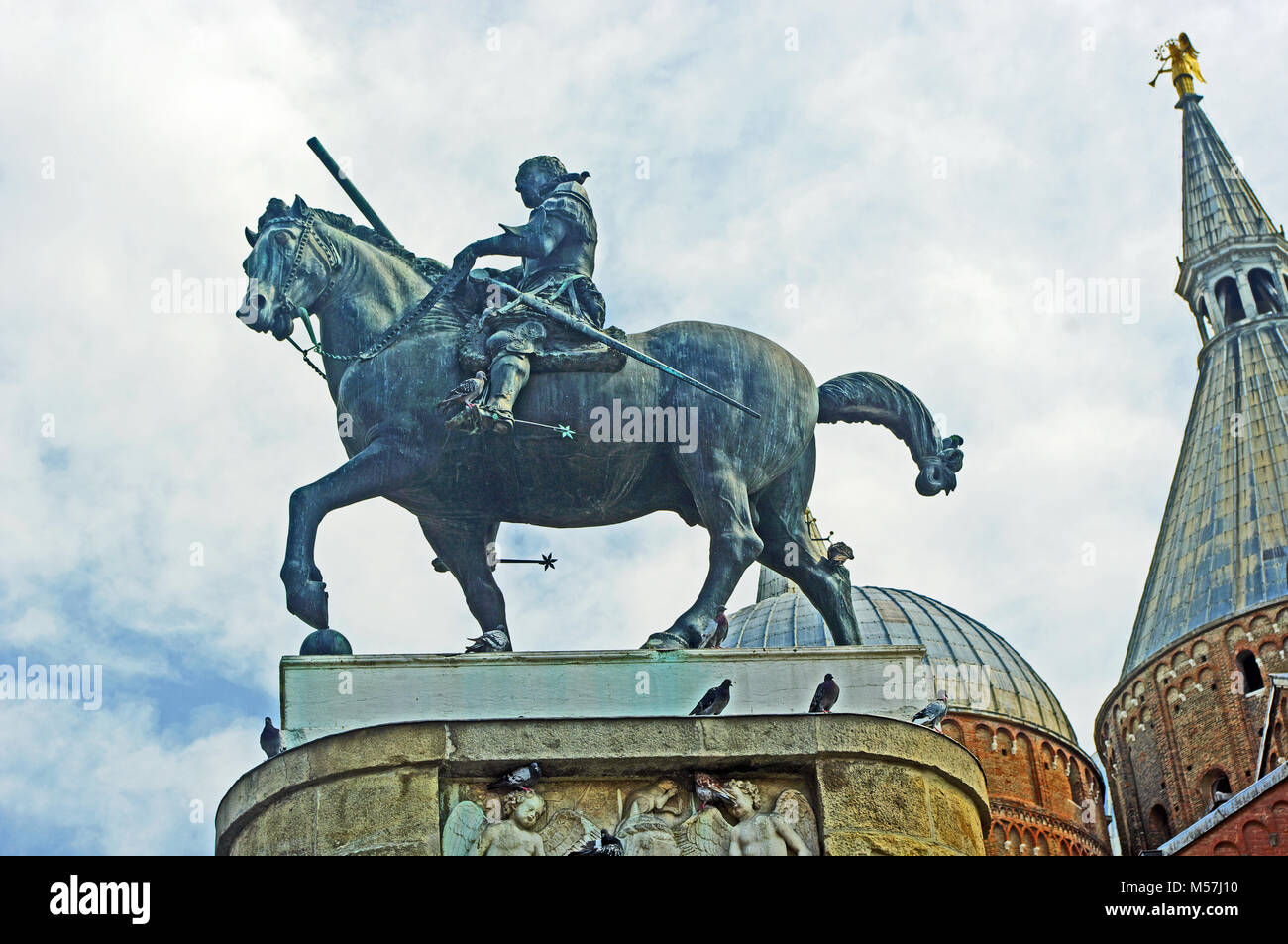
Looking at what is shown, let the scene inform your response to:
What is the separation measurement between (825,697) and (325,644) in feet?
12.0

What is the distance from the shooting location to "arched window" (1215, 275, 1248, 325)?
82875mm

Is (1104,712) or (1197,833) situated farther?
(1104,712)

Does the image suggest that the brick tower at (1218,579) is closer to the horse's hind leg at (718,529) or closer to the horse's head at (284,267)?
the horse's hind leg at (718,529)

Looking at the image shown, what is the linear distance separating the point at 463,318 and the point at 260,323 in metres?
1.60

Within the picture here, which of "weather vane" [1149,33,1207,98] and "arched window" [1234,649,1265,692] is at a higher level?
"weather vane" [1149,33,1207,98]

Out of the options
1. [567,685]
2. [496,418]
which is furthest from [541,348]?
[567,685]

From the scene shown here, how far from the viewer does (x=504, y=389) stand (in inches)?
608

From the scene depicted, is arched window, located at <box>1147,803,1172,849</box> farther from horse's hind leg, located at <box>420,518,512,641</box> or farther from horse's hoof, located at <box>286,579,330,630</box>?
horse's hoof, located at <box>286,579,330,630</box>

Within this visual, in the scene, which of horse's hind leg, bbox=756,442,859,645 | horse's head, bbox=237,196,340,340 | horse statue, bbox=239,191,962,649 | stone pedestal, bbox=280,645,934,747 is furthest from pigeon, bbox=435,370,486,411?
horse's hind leg, bbox=756,442,859,645

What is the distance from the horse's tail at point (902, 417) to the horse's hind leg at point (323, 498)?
362cm

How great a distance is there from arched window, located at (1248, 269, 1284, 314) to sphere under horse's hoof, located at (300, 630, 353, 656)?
241 ft
